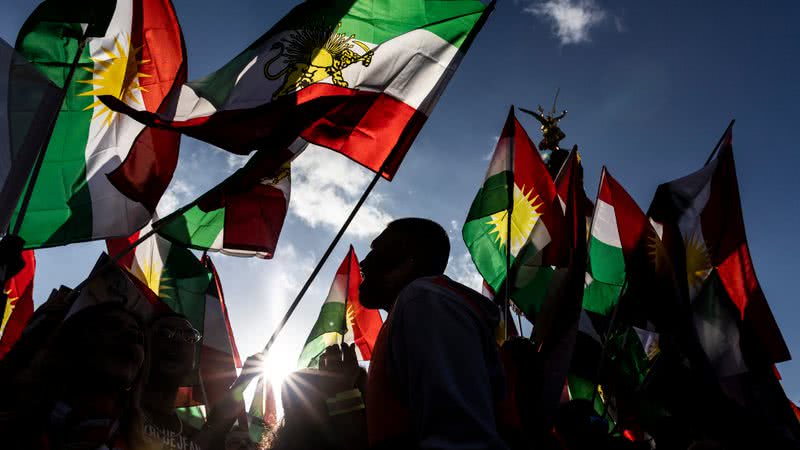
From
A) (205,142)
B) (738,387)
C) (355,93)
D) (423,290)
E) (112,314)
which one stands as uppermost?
(355,93)

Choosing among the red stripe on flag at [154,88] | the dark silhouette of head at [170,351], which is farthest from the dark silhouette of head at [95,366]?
the red stripe on flag at [154,88]

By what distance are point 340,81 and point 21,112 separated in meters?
2.31

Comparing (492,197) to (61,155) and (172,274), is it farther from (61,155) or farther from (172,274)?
(61,155)

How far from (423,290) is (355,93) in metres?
3.28

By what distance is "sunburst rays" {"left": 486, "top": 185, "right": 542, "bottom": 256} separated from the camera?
6.42m

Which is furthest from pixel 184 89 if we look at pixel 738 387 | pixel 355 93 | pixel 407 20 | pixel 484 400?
pixel 738 387

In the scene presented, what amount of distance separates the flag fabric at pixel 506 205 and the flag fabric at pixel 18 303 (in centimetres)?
479

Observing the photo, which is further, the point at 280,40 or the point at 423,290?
the point at 280,40

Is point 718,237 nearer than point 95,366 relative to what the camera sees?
No

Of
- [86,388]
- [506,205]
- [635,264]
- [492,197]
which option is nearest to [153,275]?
[86,388]

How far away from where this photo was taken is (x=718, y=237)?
592 cm

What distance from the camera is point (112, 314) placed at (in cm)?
349

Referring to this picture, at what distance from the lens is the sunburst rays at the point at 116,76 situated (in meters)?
4.86

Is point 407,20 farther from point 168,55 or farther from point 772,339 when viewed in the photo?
point 772,339
